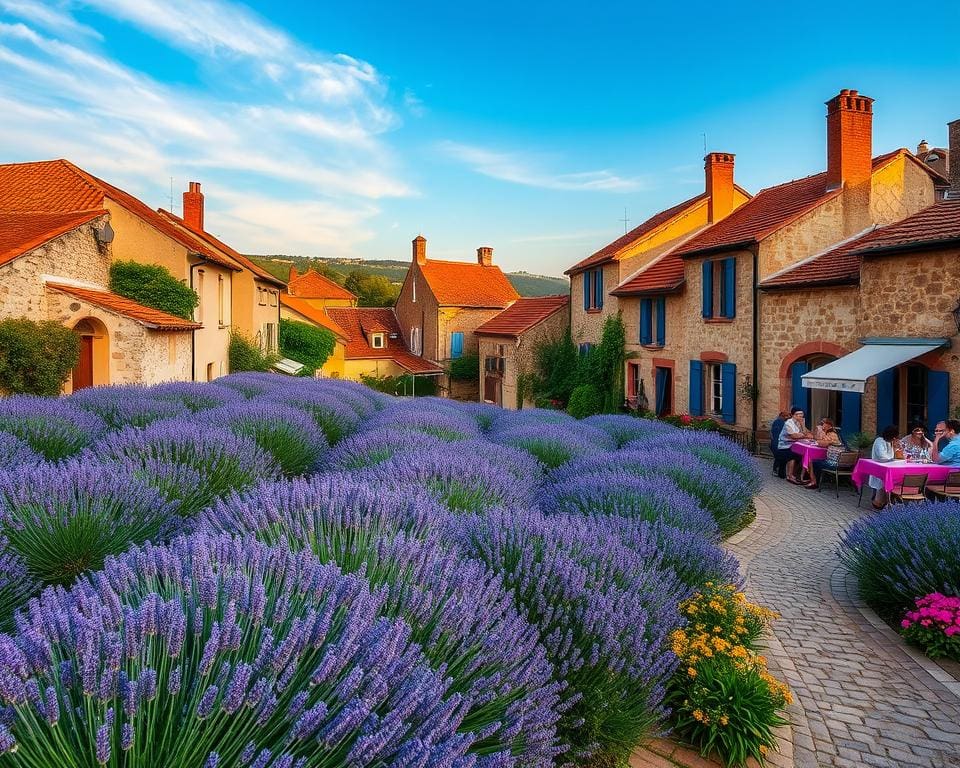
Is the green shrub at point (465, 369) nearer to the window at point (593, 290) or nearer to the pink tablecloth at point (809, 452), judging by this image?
the window at point (593, 290)

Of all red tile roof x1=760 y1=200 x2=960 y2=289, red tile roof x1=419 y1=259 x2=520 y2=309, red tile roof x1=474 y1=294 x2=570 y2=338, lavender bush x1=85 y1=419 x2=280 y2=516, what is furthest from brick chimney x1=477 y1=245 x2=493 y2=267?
lavender bush x1=85 y1=419 x2=280 y2=516

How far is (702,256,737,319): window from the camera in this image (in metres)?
16.8

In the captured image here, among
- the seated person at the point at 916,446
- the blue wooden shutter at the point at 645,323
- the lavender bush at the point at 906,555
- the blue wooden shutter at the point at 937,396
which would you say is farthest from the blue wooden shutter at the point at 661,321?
the lavender bush at the point at 906,555

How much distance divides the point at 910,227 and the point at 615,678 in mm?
12030

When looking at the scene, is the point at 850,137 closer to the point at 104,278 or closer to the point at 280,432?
the point at 280,432

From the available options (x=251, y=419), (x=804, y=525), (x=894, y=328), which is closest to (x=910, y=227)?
(x=894, y=328)

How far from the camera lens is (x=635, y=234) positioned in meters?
25.0

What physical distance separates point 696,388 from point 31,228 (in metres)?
18.1

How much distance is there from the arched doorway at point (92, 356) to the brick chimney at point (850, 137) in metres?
18.7

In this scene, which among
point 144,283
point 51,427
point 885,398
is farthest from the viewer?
point 144,283

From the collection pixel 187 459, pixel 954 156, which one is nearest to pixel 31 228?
pixel 187 459

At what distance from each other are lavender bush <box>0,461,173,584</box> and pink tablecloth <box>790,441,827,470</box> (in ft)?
35.1

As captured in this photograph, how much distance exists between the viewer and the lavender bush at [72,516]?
3.62m

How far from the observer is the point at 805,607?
224 inches
